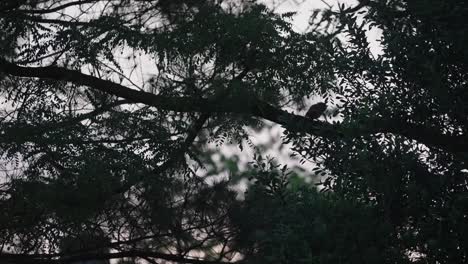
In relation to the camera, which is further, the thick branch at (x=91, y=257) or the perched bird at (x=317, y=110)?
the thick branch at (x=91, y=257)

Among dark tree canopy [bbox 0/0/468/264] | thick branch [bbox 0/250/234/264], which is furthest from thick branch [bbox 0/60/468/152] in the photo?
thick branch [bbox 0/250/234/264]

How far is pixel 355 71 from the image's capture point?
2713 millimetres

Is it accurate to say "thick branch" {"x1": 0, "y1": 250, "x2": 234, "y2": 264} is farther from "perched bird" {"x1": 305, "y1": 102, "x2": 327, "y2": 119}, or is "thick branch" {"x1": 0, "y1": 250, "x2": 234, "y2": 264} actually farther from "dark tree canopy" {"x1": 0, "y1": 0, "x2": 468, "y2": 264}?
"perched bird" {"x1": 305, "y1": 102, "x2": 327, "y2": 119}

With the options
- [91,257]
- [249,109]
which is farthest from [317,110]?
[91,257]

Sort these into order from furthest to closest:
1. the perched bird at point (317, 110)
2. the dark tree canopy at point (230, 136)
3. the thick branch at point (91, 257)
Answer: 1. the thick branch at point (91, 257)
2. the perched bird at point (317, 110)
3. the dark tree canopy at point (230, 136)

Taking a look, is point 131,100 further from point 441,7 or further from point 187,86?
point 441,7

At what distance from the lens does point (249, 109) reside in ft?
11.5

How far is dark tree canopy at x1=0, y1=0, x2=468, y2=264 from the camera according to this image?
2338 mm

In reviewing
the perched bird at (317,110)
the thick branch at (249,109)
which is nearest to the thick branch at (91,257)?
the thick branch at (249,109)

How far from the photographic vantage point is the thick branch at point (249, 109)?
2506 millimetres

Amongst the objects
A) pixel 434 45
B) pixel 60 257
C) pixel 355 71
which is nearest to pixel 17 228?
pixel 60 257

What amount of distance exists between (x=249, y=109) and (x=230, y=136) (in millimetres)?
499

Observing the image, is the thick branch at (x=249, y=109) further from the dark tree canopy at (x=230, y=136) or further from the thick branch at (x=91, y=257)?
the thick branch at (x=91, y=257)

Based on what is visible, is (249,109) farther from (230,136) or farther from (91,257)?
(91,257)
